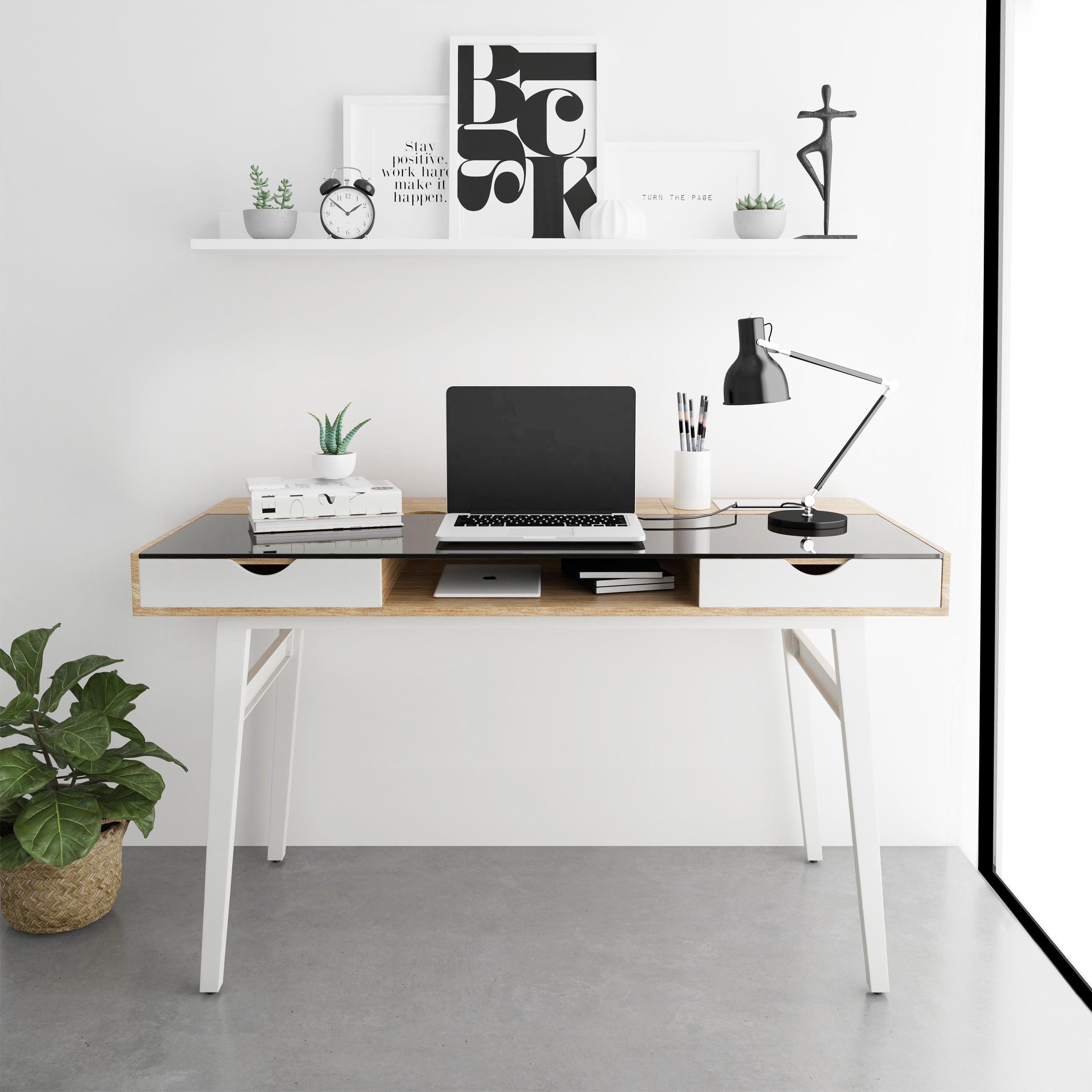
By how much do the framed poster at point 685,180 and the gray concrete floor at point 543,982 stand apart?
1547 mm

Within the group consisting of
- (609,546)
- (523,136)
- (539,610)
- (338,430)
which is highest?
(523,136)

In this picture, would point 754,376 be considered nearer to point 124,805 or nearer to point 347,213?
point 347,213

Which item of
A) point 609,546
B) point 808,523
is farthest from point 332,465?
point 808,523

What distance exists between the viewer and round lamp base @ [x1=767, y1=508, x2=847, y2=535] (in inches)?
77.3

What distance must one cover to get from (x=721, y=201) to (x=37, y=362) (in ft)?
5.44

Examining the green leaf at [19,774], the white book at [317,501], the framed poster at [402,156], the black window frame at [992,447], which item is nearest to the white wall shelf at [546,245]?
the framed poster at [402,156]

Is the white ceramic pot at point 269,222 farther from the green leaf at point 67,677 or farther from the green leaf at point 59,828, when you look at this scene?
the green leaf at point 59,828

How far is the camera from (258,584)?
183cm

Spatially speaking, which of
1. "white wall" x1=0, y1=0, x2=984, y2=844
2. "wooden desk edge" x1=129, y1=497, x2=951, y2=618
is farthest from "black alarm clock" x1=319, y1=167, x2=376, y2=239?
"wooden desk edge" x1=129, y1=497, x2=951, y2=618

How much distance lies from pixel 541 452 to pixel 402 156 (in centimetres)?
80

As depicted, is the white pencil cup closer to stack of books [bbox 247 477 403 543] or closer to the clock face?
stack of books [bbox 247 477 403 543]

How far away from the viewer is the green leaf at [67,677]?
6.82ft

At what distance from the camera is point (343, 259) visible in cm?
236

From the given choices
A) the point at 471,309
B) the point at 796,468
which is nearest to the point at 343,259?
the point at 471,309
